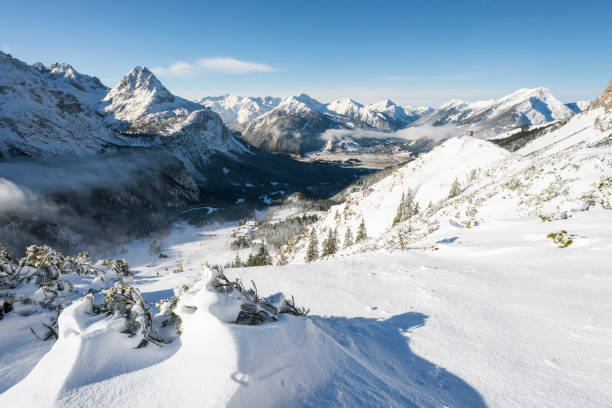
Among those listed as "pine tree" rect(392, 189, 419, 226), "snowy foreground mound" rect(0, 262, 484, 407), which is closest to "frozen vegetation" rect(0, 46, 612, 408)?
"snowy foreground mound" rect(0, 262, 484, 407)

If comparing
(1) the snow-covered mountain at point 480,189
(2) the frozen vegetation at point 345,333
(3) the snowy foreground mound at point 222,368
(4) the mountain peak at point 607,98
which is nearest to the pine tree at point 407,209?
(1) the snow-covered mountain at point 480,189

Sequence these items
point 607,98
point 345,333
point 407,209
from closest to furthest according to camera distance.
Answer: point 345,333 → point 407,209 → point 607,98

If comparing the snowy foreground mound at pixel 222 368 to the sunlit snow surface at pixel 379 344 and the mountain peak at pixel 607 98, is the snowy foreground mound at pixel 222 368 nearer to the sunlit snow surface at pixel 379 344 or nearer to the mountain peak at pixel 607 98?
the sunlit snow surface at pixel 379 344

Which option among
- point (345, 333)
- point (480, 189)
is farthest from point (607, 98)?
point (345, 333)

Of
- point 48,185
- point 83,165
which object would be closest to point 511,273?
point 48,185

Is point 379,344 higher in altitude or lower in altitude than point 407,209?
higher

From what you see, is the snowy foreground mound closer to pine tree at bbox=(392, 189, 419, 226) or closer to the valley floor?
the valley floor

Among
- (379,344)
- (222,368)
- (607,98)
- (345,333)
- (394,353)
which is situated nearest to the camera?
(222,368)

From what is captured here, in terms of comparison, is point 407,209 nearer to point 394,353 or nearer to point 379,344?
point 379,344
